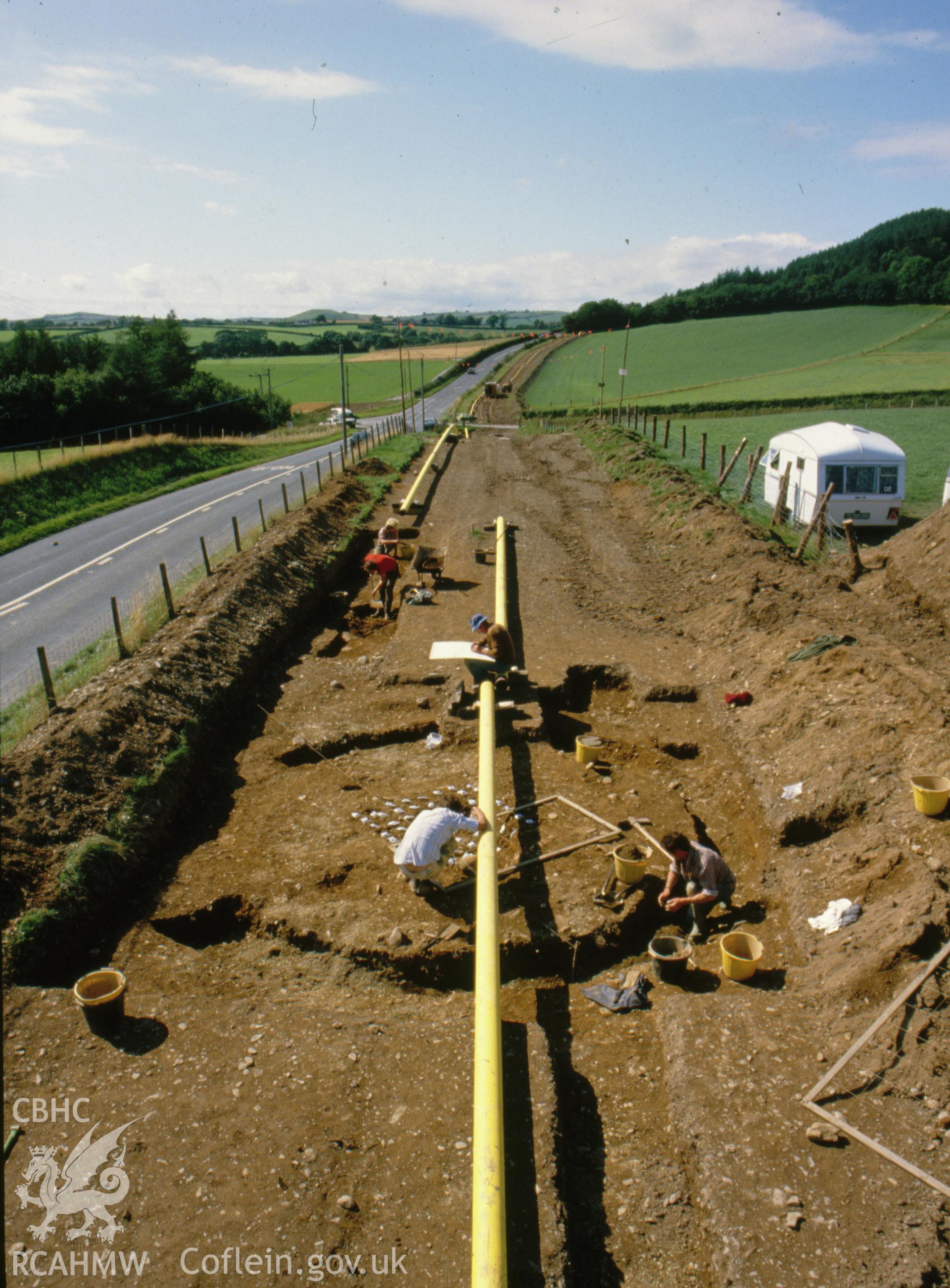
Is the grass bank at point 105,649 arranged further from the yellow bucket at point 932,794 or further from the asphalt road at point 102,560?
the yellow bucket at point 932,794

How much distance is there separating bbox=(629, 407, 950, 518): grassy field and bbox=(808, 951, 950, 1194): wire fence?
68.9 feet

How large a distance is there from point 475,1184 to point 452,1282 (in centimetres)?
52

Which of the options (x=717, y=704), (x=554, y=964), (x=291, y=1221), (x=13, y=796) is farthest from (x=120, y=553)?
(x=291, y=1221)

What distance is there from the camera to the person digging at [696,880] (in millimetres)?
7793

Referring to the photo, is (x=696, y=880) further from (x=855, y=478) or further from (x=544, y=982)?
(x=855, y=478)

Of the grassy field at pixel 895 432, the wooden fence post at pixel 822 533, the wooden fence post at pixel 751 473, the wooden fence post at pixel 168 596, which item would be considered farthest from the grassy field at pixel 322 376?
the wooden fence post at pixel 168 596

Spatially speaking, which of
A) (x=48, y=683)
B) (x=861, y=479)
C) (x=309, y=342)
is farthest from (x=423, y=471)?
(x=309, y=342)

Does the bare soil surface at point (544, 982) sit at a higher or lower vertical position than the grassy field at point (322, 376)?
lower

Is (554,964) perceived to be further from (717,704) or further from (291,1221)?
(717,704)

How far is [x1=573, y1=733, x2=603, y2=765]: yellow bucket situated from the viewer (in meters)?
10.8

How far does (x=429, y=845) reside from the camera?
7996 mm

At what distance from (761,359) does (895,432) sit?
132ft

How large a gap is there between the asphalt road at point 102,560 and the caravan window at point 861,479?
17021 mm

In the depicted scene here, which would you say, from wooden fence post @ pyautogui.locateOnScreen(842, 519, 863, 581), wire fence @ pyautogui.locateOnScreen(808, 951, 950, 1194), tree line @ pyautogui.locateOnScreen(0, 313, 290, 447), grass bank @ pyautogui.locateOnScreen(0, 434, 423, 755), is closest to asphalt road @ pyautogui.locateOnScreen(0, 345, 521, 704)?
grass bank @ pyautogui.locateOnScreen(0, 434, 423, 755)
